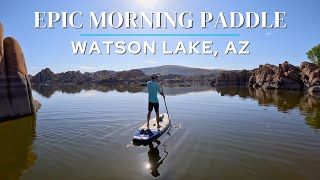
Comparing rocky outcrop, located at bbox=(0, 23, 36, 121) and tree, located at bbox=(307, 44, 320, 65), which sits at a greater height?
tree, located at bbox=(307, 44, 320, 65)

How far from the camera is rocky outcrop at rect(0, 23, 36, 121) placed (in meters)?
23.8

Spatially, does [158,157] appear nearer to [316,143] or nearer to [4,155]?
[4,155]

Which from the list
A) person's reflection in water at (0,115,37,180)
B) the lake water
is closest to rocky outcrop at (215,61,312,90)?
the lake water

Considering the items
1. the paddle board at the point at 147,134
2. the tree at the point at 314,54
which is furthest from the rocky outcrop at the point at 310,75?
the paddle board at the point at 147,134

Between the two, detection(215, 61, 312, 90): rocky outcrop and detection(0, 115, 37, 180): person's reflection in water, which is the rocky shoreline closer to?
detection(215, 61, 312, 90): rocky outcrop

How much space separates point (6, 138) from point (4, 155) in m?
4.13

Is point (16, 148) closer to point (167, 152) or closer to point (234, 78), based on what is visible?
point (167, 152)

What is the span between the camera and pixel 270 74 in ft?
278

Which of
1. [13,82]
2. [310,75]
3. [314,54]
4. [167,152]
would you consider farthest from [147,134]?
[314,54]

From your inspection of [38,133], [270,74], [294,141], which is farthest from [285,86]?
[38,133]

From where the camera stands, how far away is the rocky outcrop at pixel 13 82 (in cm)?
2375

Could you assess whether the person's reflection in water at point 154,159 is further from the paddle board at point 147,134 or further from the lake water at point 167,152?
the paddle board at point 147,134

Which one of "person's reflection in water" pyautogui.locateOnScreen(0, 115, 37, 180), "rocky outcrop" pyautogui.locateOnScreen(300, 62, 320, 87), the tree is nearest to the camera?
"person's reflection in water" pyautogui.locateOnScreen(0, 115, 37, 180)

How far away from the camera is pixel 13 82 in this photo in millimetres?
25188
